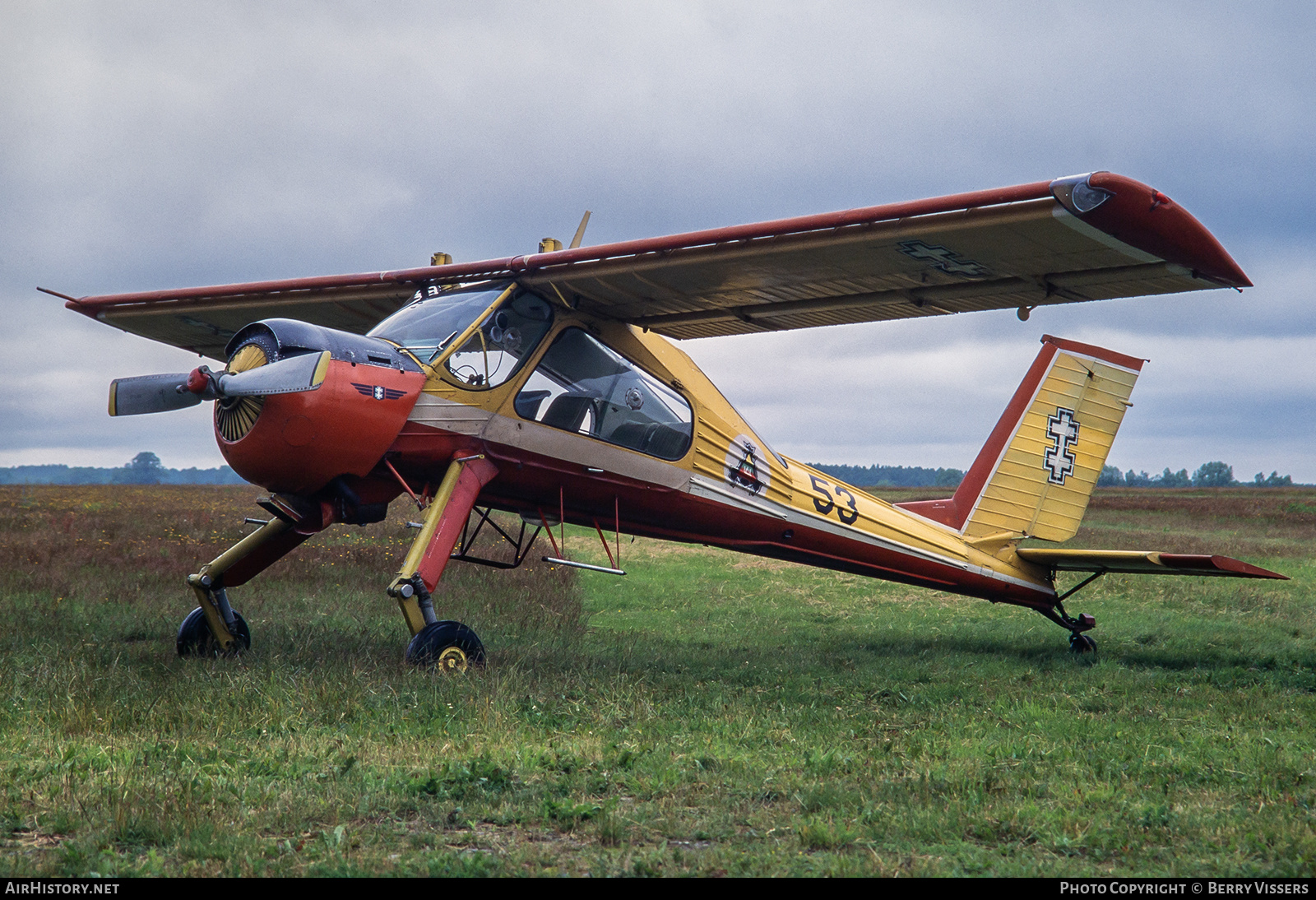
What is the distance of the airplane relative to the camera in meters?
6.76

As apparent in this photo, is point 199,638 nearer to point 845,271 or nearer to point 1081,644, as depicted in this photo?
point 845,271

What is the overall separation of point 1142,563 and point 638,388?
5215mm

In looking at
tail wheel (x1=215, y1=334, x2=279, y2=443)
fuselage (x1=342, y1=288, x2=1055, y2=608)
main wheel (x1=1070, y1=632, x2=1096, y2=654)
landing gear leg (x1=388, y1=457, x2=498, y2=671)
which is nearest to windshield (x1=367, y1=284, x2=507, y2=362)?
fuselage (x1=342, y1=288, x2=1055, y2=608)

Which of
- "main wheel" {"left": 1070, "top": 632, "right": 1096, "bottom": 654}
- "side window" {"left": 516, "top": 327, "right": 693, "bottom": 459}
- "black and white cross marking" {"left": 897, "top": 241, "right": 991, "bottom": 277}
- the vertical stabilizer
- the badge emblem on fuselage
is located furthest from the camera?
the vertical stabilizer

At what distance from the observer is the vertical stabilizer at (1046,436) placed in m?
11.2

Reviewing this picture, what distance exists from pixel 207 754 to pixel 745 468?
19.3ft

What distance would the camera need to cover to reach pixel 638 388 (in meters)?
8.80

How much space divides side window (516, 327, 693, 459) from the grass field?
2001 mm

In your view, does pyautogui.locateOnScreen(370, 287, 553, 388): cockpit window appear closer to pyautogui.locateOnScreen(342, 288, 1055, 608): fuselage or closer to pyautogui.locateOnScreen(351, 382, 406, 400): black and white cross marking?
pyautogui.locateOnScreen(342, 288, 1055, 608): fuselage

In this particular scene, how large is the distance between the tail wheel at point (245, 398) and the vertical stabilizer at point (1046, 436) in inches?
292

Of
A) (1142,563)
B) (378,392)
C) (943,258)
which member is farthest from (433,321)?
(1142,563)

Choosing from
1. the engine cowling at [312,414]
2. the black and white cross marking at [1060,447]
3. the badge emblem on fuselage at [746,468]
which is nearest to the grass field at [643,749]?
the engine cowling at [312,414]

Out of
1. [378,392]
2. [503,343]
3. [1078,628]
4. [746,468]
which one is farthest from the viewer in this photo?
[1078,628]

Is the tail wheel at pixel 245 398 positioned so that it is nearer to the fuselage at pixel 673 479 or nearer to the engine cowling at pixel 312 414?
the engine cowling at pixel 312 414
